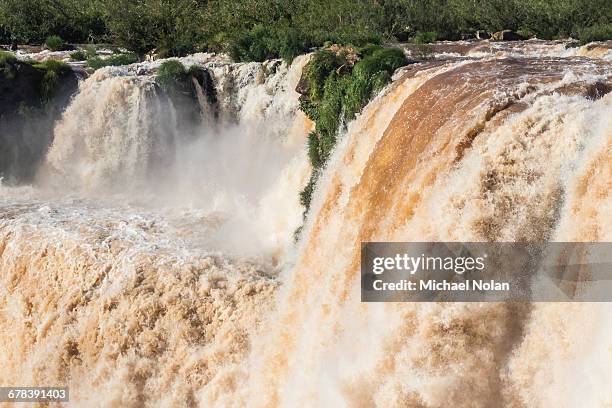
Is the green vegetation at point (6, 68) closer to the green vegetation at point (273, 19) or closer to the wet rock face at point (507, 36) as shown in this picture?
the green vegetation at point (273, 19)

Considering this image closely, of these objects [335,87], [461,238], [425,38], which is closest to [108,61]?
[335,87]

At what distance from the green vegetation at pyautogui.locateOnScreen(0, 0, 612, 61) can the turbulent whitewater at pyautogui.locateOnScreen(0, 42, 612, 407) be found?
484 inches

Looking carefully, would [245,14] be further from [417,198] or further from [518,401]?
[518,401]

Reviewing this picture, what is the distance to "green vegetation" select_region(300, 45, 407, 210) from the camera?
500 inches

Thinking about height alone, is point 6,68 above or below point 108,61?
below

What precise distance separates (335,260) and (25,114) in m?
12.8

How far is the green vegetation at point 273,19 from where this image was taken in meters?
26.9

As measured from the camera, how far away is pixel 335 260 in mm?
9094

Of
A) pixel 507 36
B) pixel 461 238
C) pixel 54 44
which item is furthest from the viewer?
pixel 54 44

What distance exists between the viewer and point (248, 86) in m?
17.8

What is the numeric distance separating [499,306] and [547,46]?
15.3m

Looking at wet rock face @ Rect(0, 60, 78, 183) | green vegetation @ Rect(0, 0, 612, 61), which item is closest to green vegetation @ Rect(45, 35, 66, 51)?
green vegetation @ Rect(0, 0, 612, 61)

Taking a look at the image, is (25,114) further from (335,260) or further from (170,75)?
(335,260)

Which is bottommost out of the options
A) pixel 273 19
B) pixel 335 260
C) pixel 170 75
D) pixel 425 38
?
pixel 335 260
